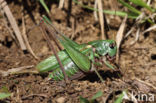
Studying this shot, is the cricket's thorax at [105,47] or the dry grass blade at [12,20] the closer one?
Result: the cricket's thorax at [105,47]

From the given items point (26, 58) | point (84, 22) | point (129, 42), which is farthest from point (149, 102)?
point (84, 22)

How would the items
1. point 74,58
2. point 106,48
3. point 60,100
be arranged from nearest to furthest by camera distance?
point 60,100 < point 74,58 < point 106,48

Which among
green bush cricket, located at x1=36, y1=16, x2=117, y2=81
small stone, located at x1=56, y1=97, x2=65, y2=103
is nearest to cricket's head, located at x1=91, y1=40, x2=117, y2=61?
green bush cricket, located at x1=36, y1=16, x2=117, y2=81

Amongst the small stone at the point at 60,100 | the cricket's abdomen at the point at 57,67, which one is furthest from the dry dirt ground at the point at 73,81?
the cricket's abdomen at the point at 57,67

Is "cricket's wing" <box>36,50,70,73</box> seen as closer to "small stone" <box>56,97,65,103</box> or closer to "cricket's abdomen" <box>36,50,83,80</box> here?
"cricket's abdomen" <box>36,50,83,80</box>

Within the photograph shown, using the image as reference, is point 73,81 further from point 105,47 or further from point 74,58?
point 105,47

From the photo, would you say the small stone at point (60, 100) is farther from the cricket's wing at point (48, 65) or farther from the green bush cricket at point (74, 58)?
the cricket's wing at point (48, 65)

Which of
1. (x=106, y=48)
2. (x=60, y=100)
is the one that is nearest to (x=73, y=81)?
(x=60, y=100)

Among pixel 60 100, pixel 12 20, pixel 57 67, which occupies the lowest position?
pixel 60 100
